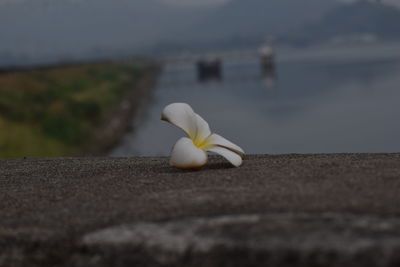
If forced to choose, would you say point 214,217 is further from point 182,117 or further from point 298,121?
point 298,121

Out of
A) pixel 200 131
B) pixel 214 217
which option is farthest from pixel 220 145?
pixel 214 217

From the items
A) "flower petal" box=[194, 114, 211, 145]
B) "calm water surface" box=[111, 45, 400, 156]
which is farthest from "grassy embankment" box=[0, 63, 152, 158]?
"flower petal" box=[194, 114, 211, 145]

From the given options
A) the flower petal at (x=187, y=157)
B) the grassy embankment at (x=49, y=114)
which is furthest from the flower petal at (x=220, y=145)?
the grassy embankment at (x=49, y=114)

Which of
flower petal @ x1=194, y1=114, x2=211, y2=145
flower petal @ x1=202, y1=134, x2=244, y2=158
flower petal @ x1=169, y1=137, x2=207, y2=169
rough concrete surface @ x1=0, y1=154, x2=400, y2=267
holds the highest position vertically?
flower petal @ x1=194, y1=114, x2=211, y2=145

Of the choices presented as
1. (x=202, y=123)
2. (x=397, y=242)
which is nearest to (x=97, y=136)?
(x=202, y=123)

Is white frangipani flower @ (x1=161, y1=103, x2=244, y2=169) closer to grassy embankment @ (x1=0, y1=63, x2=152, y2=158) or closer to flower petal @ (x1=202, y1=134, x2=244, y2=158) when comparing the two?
flower petal @ (x1=202, y1=134, x2=244, y2=158)

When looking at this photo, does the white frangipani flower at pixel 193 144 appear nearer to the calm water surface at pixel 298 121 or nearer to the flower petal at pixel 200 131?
the flower petal at pixel 200 131

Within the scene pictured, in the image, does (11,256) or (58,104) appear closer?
(11,256)

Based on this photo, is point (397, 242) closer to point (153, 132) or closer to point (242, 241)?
point (242, 241)
